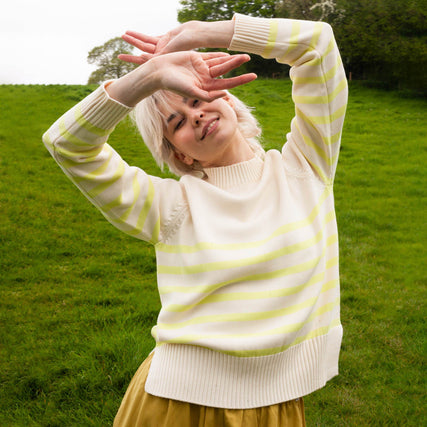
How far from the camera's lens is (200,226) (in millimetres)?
1738

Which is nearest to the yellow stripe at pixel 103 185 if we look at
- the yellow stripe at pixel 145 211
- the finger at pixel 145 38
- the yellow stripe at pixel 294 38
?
the yellow stripe at pixel 145 211

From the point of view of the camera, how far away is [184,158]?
1976mm

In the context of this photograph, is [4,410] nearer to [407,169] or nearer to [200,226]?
[200,226]

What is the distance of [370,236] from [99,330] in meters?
3.78

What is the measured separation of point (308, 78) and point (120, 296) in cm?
334

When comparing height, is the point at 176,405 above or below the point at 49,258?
above

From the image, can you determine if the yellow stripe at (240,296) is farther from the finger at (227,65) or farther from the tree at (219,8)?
the tree at (219,8)

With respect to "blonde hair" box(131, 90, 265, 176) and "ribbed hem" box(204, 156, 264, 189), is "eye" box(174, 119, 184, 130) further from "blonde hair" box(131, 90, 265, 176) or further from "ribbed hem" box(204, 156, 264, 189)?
"ribbed hem" box(204, 156, 264, 189)

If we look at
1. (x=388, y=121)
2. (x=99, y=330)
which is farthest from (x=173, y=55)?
(x=388, y=121)

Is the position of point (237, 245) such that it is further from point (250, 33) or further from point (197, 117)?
point (250, 33)

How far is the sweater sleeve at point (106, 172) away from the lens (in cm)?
158

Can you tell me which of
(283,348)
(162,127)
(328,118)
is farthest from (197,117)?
(283,348)

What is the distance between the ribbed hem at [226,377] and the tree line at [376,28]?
12933 mm

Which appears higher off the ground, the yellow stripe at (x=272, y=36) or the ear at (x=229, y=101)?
the yellow stripe at (x=272, y=36)
